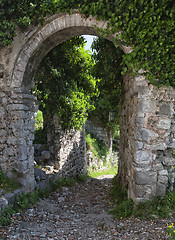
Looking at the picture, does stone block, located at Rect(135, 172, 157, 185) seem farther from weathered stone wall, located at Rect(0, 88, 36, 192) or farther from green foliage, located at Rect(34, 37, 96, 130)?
green foliage, located at Rect(34, 37, 96, 130)

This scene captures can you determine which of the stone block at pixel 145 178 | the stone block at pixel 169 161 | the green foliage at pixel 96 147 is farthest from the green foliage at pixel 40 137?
the stone block at pixel 169 161

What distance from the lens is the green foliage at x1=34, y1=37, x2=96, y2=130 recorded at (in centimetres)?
595

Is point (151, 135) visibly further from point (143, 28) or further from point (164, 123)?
point (143, 28)

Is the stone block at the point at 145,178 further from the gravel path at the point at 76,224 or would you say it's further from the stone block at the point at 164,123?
the stone block at the point at 164,123

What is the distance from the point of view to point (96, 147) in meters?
11.5

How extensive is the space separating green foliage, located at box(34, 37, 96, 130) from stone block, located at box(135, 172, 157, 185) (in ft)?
10.2

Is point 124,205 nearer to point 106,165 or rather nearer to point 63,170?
point 63,170

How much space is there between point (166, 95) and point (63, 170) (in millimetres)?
4734

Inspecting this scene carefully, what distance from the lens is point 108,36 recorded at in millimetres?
4062

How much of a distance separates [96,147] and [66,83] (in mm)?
5533

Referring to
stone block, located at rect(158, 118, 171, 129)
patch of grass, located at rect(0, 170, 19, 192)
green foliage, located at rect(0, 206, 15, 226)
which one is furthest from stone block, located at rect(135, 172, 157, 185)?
patch of grass, located at rect(0, 170, 19, 192)

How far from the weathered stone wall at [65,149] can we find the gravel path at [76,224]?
183 cm

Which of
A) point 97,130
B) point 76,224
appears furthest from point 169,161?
point 97,130

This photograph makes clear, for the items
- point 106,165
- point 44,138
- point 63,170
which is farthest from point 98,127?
point 63,170
